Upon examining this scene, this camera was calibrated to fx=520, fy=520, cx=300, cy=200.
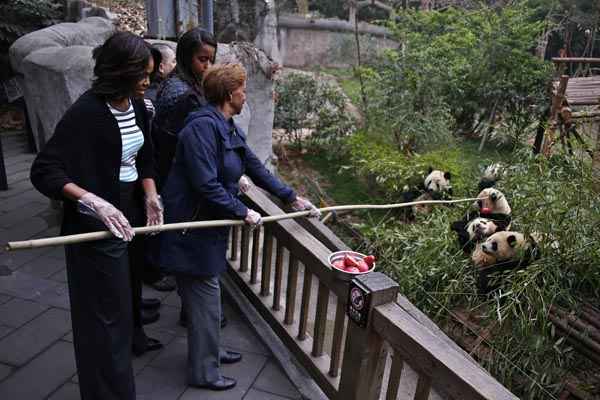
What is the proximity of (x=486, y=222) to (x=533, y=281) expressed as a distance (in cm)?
85

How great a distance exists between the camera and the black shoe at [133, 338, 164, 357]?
278cm

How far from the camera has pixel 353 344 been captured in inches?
85.0

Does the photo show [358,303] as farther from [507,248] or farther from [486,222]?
[486,222]

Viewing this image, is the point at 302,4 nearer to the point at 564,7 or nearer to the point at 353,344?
the point at 564,7

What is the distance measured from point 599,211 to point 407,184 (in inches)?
106

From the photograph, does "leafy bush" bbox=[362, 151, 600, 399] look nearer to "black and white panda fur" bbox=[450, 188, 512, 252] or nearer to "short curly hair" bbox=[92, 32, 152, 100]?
"black and white panda fur" bbox=[450, 188, 512, 252]

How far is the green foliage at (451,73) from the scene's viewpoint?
7227mm

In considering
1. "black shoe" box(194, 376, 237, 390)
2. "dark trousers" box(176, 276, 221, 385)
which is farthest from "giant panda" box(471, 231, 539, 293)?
"dark trousers" box(176, 276, 221, 385)

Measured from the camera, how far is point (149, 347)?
283 centimetres

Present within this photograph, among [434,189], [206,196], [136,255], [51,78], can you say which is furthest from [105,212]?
[434,189]

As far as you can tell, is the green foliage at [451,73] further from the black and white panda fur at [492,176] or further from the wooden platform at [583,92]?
the black and white panda fur at [492,176]

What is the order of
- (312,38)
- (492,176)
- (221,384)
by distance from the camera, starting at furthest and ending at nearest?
1. (312,38)
2. (492,176)
3. (221,384)

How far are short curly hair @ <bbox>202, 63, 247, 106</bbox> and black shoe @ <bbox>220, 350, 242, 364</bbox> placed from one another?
4.47ft

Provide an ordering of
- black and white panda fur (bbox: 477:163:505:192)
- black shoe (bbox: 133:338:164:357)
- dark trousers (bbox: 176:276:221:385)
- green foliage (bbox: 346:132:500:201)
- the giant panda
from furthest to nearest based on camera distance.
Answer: green foliage (bbox: 346:132:500:201)
black and white panda fur (bbox: 477:163:505:192)
the giant panda
black shoe (bbox: 133:338:164:357)
dark trousers (bbox: 176:276:221:385)
